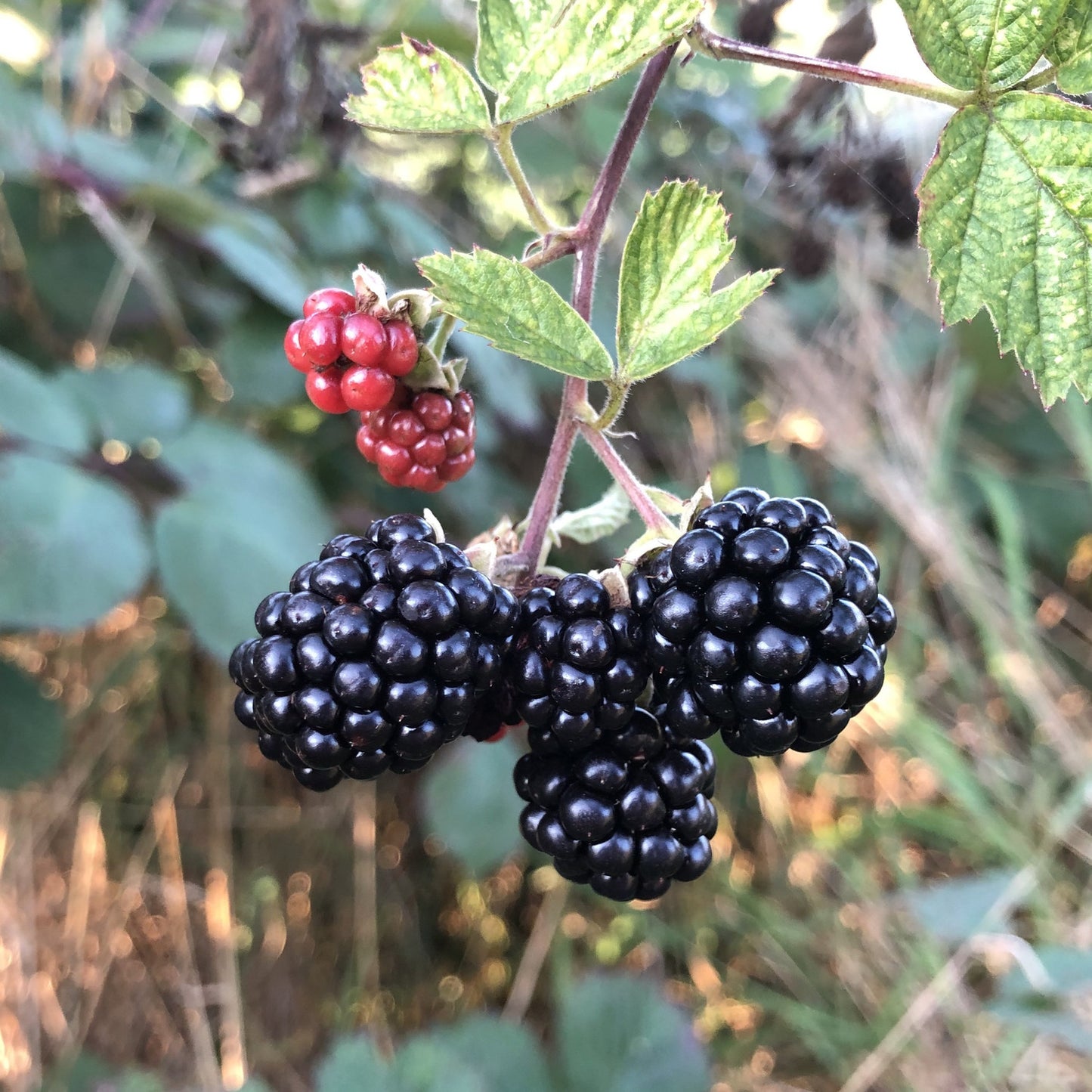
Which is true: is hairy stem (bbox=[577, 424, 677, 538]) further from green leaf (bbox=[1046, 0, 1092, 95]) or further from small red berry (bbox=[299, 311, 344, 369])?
green leaf (bbox=[1046, 0, 1092, 95])

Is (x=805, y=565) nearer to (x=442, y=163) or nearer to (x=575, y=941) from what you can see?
(x=575, y=941)

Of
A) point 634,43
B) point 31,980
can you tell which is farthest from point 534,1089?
point 634,43

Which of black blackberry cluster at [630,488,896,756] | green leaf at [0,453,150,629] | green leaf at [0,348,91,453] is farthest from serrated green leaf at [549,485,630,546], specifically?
green leaf at [0,348,91,453]

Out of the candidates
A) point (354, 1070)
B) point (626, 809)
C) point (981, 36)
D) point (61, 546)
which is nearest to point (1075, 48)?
point (981, 36)

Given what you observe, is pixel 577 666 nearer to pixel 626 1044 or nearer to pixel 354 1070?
pixel 354 1070

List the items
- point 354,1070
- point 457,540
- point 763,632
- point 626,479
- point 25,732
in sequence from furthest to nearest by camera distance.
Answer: point 457,540 → point 25,732 → point 354,1070 → point 626,479 → point 763,632

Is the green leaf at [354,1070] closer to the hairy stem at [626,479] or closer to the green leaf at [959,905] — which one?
the green leaf at [959,905]

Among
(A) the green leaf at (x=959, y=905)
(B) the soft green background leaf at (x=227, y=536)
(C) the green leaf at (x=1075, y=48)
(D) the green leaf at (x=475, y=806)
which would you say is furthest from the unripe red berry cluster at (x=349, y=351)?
(A) the green leaf at (x=959, y=905)
